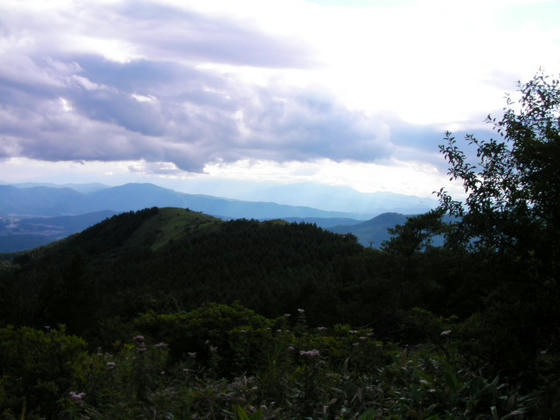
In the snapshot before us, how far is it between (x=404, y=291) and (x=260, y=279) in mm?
39167

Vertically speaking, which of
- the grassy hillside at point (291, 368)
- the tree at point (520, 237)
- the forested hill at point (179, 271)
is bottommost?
the forested hill at point (179, 271)

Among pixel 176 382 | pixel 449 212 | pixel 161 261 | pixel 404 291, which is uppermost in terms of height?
pixel 449 212

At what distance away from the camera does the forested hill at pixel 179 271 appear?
37.0 m

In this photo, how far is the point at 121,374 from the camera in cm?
586

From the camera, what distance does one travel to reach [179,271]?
78938 millimetres

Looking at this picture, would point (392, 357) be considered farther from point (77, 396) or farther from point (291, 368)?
point (77, 396)

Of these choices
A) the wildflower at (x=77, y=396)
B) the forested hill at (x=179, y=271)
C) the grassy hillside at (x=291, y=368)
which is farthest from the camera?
the forested hill at (x=179, y=271)

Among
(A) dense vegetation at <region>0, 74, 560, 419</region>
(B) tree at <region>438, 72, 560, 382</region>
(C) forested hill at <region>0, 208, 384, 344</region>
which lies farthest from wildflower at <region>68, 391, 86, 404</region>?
(C) forested hill at <region>0, 208, 384, 344</region>

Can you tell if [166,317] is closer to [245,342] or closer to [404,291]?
[245,342]

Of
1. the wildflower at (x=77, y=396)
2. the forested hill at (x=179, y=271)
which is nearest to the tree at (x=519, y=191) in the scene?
the wildflower at (x=77, y=396)

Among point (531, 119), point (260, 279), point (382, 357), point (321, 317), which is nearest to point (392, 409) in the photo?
point (382, 357)

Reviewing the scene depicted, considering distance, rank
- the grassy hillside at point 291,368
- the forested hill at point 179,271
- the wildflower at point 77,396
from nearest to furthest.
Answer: the wildflower at point 77,396 < the grassy hillside at point 291,368 < the forested hill at point 179,271

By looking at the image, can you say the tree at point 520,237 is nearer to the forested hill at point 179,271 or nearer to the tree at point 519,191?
Result: the tree at point 519,191

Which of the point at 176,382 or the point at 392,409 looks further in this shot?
the point at 176,382
